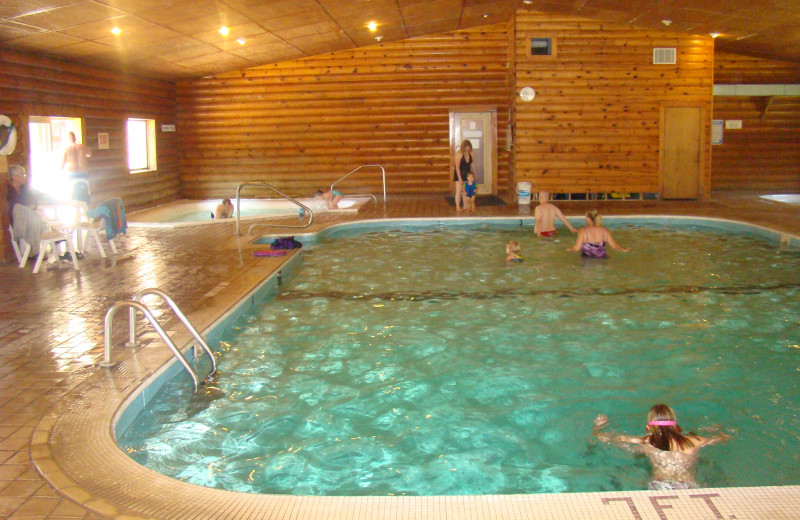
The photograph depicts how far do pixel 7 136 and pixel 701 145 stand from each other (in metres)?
11.5

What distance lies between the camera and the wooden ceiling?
8.01m

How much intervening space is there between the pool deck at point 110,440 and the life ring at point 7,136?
1488mm

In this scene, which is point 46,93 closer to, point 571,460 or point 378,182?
point 378,182

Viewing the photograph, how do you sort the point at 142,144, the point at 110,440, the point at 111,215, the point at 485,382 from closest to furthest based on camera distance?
the point at 110,440, the point at 485,382, the point at 111,215, the point at 142,144

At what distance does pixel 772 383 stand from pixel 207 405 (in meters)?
3.53

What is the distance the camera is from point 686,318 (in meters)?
5.85

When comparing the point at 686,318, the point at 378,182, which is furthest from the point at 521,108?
the point at 686,318

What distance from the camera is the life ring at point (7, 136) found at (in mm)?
7886

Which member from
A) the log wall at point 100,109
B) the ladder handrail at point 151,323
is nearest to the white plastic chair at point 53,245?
the log wall at point 100,109

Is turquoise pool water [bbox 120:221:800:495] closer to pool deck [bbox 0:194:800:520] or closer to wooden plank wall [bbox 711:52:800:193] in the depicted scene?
pool deck [bbox 0:194:800:520]

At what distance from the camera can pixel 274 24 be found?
10570mm

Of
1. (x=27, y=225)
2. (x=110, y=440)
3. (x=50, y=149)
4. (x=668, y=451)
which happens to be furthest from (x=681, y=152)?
(x=110, y=440)

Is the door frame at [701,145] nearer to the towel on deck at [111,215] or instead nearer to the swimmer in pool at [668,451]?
the towel on deck at [111,215]

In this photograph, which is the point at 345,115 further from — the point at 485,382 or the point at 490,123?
the point at 485,382
